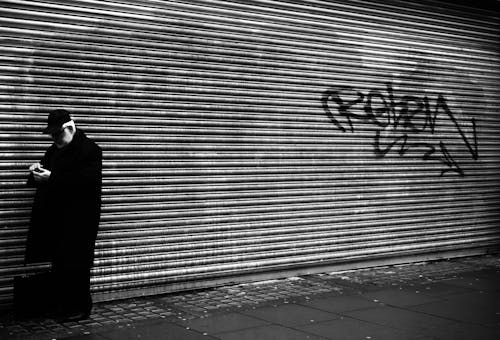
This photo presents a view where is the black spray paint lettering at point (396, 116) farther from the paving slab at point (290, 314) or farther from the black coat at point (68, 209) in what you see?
the black coat at point (68, 209)

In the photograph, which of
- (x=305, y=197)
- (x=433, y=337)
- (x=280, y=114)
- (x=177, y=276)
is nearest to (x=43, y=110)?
(x=177, y=276)

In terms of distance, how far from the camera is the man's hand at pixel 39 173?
6332 millimetres

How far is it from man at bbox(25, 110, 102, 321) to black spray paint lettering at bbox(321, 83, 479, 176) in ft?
12.1

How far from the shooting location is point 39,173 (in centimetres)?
633

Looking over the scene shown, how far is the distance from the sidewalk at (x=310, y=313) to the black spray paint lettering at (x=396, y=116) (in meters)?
2.00

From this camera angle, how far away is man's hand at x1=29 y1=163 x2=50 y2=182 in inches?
249

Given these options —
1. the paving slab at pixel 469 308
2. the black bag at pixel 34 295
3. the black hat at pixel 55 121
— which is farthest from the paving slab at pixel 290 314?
the black hat at pixel 55 121

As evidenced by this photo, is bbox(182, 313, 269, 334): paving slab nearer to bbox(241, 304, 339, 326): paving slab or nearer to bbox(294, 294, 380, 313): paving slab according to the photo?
bbox(241, 304, 339, 326): paving slab

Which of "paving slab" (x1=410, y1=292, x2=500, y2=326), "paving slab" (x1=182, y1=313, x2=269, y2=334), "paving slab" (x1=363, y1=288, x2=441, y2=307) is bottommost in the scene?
"paving slab" (x1=410, y1=292, x2=500, y2=326)

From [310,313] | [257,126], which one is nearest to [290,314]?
[310,313]

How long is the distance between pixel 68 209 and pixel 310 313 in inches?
100

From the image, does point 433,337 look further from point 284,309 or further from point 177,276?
point 177,276

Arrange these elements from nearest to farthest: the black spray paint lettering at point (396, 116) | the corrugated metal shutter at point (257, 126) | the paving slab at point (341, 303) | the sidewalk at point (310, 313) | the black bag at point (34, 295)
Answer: the sidewalk at point (310, 313), the black bag at point (34, 295), the corrugated metal shutter at point (257, 126), the paving slab at point (341, 303), the black spray paint lettering at point (396, 116)

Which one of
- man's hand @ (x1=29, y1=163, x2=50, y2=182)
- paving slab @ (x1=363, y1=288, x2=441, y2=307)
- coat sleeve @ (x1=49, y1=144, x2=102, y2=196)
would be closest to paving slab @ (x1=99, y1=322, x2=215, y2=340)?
coat sleeve @ (x1=49, y1=144, x2=102, y2=196)
